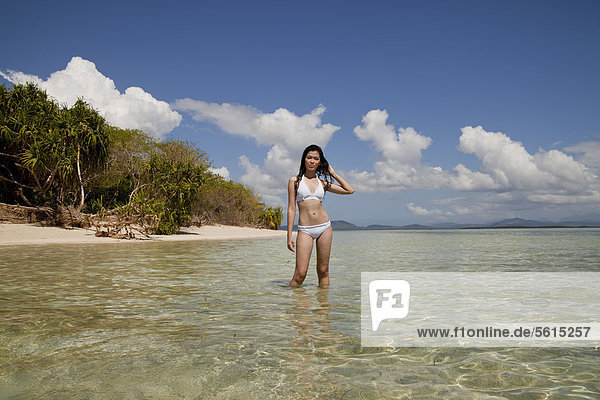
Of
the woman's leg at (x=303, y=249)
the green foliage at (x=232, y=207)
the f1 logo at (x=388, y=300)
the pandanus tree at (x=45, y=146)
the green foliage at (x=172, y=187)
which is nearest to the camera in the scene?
the f1 logo at (x=388, y=300)

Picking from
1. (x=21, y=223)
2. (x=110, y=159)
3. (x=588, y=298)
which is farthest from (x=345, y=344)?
(x=110, y=159)

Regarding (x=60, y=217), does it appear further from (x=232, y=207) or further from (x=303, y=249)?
(x=232, y=207)

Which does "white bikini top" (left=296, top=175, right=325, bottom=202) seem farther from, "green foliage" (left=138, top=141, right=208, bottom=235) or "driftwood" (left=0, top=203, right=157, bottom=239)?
"green foliage" (left=138, top=141, right=208, bottom=235)

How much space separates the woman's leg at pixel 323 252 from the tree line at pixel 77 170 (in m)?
19.0

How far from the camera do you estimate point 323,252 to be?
20.7 feet

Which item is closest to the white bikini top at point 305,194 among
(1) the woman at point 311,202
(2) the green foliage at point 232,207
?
(1) the woman at point 311,202

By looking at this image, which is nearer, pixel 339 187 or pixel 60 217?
pixel 339 187

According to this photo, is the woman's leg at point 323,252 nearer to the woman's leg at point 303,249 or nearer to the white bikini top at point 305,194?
the woman's leg at point 303,249

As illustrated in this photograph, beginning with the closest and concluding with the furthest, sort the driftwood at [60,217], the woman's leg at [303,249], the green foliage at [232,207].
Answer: the woman's leg at [303,249] → the driftwood at [60,217] → the green foliage at [232,207]

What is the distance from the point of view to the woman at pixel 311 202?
6.21 meters

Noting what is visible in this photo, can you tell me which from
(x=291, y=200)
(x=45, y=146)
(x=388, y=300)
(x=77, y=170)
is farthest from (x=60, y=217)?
(x=388, y=300)

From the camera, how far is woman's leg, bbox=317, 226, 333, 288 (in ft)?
20.5

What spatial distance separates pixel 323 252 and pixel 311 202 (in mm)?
854

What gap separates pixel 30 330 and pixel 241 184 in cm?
4950
